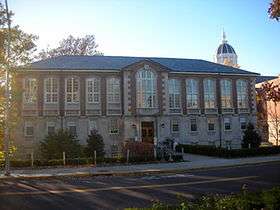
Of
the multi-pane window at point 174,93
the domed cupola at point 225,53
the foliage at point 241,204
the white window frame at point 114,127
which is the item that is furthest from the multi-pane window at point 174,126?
the domed cupola at point 225,53

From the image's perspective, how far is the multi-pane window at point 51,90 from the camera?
4625 cm

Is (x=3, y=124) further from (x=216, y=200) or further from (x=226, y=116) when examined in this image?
(x=226, y=116)

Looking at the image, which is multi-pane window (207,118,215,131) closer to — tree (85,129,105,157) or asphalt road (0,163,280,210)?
tree (85,129,105,157)

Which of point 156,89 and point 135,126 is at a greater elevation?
point 156,89

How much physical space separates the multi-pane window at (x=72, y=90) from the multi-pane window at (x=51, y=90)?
1352mm

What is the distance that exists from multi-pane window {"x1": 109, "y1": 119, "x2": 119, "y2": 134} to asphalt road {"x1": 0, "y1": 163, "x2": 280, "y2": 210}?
22209mm

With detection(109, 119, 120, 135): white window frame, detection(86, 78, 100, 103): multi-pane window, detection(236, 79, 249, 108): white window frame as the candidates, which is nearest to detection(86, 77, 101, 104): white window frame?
detection(86, 78, 100, 103): multi-pane window

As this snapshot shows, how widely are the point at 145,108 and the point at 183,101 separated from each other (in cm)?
584

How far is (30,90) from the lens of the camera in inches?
1795

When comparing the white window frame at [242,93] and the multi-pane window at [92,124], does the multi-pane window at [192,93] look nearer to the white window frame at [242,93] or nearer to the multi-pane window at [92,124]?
the white window frame at [242,93]

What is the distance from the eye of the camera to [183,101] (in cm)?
5053

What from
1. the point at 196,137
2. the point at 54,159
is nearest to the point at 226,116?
the point at 196,137

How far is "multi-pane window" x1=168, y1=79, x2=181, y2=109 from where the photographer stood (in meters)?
49.9

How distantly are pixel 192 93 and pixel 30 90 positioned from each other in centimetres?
1974
